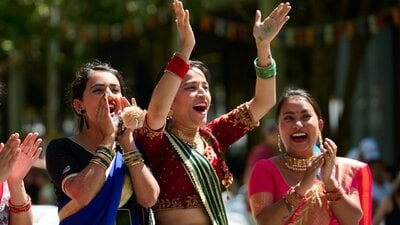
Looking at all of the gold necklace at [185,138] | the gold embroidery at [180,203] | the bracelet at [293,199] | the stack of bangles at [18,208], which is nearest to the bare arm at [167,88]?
the gold necklace at [185,138]

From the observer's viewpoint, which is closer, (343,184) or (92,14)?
(343,184)

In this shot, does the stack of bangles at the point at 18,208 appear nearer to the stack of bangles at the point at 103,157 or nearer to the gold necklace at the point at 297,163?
the stack of bangles at the point at 103,157

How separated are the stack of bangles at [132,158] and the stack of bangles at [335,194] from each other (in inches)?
41.0

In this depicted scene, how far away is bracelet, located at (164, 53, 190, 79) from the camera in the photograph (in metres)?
4.27

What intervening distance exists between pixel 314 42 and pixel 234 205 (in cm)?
422

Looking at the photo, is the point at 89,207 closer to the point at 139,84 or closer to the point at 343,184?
the point at 343,184

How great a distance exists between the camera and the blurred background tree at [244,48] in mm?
11773

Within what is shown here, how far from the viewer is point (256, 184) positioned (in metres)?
4.85

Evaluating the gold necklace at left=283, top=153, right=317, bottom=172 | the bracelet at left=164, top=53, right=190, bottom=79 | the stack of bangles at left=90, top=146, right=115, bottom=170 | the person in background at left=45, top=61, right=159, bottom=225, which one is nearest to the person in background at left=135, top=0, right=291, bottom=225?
the bracelet at left=164, top=53, right=190, bottom=79

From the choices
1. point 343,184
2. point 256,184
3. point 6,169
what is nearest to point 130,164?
point 6,169

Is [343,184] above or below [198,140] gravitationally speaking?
below

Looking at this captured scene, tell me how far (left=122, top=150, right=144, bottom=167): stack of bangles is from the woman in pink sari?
86cm

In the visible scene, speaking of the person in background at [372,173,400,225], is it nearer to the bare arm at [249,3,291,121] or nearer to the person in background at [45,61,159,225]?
the bare arm at [249,3,291,121]

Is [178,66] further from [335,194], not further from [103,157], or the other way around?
[335,194]
